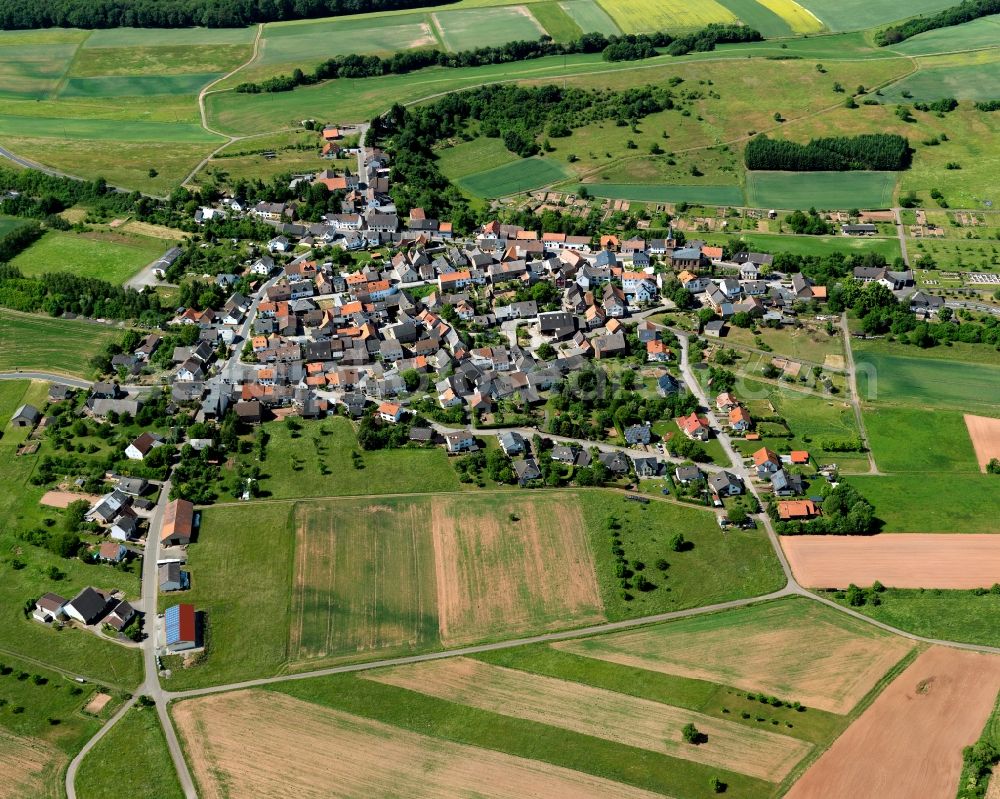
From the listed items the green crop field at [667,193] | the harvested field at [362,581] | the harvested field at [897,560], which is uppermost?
the green crop field at [667,193]

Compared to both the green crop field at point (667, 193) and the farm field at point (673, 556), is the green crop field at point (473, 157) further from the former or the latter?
the farm field at point (673, 556)

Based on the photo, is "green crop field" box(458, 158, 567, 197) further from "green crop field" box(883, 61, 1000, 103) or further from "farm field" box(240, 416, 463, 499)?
"farm field" box(240, 416, 463, 499)

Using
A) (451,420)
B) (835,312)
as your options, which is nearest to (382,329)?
(451,420)

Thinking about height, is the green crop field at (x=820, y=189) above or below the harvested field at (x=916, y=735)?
above

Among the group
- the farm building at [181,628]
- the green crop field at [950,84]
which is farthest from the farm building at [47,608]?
the green crop field at [950,84]

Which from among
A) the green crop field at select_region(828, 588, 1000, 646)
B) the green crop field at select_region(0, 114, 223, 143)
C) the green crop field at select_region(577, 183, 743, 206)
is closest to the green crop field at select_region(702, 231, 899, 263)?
the green crop field at select_region(577, 183, 743, 206)

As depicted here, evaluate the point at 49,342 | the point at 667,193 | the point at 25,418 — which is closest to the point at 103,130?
the point at 49,342

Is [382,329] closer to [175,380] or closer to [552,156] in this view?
[175,380]
